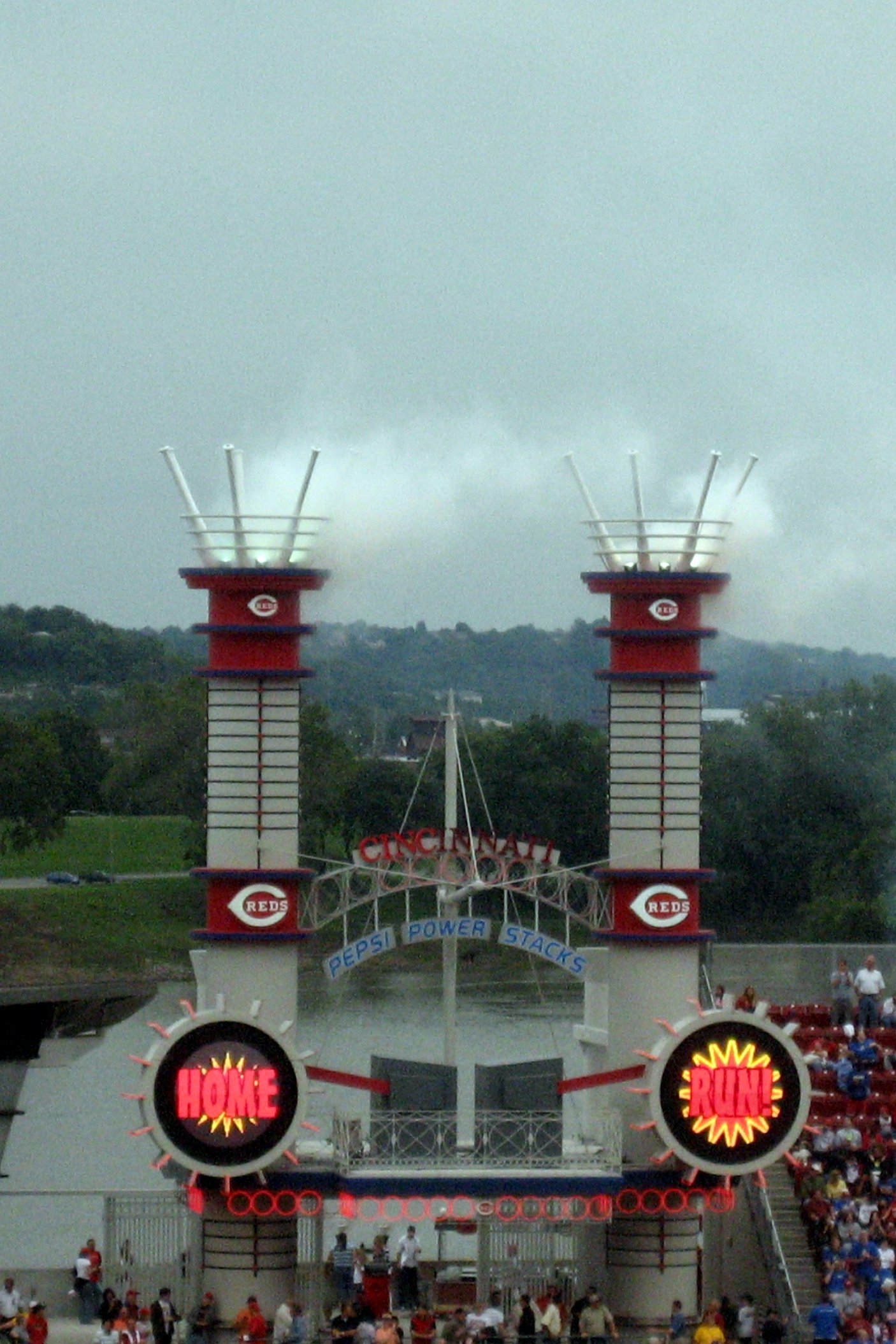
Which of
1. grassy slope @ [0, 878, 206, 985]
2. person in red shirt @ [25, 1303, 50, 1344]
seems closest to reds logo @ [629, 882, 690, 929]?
person in red shirt @ [25, 1303, 50, 1344]

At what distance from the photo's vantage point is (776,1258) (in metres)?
37.7

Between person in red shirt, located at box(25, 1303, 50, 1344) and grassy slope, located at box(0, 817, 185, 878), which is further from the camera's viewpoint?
grassy slope, located at box(0, 817, 185, 878)

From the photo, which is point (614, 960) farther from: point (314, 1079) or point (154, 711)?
point (154, 711)

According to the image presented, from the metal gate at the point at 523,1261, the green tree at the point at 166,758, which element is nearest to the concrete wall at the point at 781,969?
the metal gate at the point at 523,1261

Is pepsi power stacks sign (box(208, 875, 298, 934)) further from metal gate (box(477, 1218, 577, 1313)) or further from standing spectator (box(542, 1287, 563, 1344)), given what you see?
standing spectator (box(542, 1287, 563, 1344))

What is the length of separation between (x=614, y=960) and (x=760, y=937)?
167 ft

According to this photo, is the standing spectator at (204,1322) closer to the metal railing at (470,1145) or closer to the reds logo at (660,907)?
the metal railing at (470,1145)

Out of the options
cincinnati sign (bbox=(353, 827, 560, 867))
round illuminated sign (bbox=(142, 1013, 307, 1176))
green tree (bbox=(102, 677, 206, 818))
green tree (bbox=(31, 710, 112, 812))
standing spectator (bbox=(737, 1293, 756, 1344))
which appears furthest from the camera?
green tree (bbox=(31, 710, 112, 812))

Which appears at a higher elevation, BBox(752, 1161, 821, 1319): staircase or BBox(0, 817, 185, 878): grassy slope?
BBox(0, 817, 185, 878): grassy slope

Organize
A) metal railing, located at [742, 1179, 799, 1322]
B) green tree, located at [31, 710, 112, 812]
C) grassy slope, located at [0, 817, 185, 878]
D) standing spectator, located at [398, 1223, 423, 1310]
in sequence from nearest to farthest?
metal railing, located at [742, 1179, 799, 1322], standing spectator, located at [398, 1223, 423, 1310], grassy slope, located at [0, 817, 185, 878], green tree, located at [31, 710, 112, 812]

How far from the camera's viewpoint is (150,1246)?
39.6 m

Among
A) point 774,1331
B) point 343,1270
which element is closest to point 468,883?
point 343,1270

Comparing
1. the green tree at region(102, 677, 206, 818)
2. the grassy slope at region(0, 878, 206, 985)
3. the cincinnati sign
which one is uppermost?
the green tree at region(102, 677, 206, 818)

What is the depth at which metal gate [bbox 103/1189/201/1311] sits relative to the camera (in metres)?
38.7
